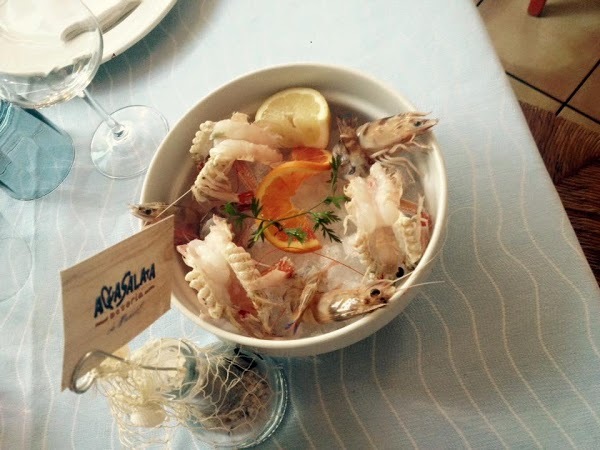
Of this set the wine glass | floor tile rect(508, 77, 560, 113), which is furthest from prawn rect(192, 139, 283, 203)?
floor tile rect(508, 77, 560, 113)

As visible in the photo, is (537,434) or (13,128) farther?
(13,128)

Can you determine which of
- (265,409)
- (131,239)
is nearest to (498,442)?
(265,409)

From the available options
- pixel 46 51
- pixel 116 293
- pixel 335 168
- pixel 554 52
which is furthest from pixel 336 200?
pixel 554 52

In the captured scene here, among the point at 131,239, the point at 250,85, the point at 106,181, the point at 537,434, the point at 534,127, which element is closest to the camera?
the point at 131,239

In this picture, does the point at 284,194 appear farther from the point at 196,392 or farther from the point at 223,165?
the point at 196,392

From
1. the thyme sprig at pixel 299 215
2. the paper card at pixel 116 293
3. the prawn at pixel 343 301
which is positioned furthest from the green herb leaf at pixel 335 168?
the paper card at pixel 116 293

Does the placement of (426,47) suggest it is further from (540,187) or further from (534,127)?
(534,127)

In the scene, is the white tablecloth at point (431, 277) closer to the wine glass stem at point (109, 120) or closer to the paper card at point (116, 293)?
the wine glass stem at point (109, 120)
